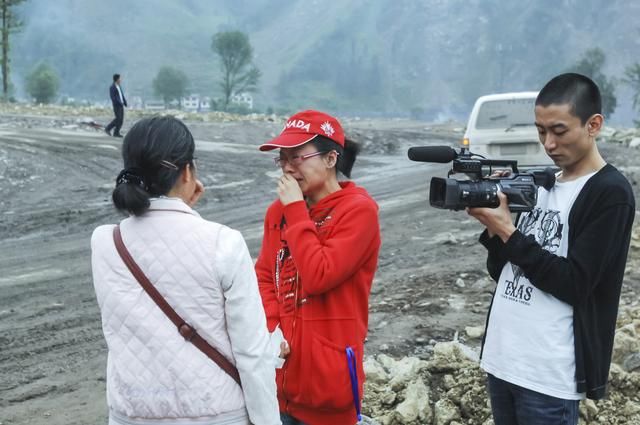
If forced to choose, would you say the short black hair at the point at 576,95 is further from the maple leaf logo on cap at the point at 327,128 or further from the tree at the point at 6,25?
the tree at the point at 6,25

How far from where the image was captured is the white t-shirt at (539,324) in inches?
101

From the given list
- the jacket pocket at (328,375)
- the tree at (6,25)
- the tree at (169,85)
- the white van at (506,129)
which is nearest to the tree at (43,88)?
the tree at (6,25)

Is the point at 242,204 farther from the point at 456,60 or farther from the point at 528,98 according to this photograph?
the point at 456,60

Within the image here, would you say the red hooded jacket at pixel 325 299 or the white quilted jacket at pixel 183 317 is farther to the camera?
the red hooded jacket at pixel 325 299

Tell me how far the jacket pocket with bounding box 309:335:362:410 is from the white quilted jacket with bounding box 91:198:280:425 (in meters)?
0.38

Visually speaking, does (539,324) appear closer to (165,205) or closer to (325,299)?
(325,299)

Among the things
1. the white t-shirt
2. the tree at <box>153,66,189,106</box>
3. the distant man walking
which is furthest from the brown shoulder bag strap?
the tree at <box>153,66,189,106</box>

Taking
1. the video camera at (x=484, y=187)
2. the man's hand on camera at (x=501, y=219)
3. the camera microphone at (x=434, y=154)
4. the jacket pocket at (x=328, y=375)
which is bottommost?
the jacket pocket at (x=328, y=375)

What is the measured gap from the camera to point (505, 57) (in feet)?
523

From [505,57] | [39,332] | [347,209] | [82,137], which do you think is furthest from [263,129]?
[505,57]


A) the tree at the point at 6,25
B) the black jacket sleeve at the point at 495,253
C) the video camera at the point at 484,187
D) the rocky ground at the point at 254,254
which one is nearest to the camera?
the video camera at the point at 484,187

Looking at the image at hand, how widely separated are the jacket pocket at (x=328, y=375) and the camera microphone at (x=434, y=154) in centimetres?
78

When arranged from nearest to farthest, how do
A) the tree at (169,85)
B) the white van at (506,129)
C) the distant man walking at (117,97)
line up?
the white van at (506,129), the distant man walking at (117,97), the tree at (169,85)

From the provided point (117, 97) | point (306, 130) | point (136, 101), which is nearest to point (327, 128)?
point (306, 130)
